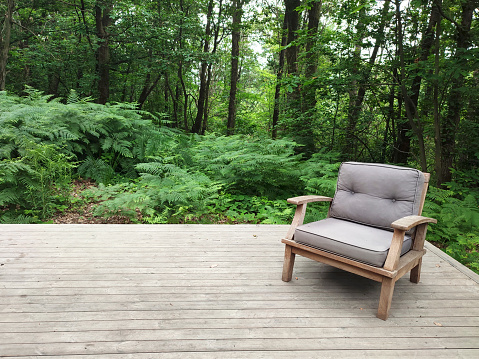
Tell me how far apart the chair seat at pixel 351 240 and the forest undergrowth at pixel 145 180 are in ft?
4.74

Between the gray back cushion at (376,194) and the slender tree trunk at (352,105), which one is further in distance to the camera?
the slender tree trunk at (352,105)

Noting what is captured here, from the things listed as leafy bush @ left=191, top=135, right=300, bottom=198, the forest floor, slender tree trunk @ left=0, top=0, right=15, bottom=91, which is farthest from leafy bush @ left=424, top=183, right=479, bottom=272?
slender tree trunk @ left=0, top=0, right=15, bottom=91

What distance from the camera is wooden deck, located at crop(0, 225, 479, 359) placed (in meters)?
1.50

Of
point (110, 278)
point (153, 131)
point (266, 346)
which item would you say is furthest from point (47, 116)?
point (266, 346)

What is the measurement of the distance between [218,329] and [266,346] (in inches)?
11.3

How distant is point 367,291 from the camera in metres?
2.11

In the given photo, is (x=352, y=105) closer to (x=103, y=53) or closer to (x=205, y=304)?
(x=205, y=304)

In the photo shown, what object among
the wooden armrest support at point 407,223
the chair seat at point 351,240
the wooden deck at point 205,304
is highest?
the wooden armrest support at point 407,223

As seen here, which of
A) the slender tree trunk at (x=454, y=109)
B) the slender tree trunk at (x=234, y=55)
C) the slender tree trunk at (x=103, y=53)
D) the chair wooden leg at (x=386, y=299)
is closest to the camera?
the chair wooden leg at (x=386, y=299)

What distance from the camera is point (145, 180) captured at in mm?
4324

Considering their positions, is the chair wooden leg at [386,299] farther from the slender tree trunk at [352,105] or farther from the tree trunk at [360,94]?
the tree trunk at [360,94]

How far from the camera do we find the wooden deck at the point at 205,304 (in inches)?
59.1

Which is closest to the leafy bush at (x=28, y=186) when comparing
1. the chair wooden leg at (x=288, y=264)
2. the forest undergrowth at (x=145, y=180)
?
the forest undergrowth at (x=145, y=180)

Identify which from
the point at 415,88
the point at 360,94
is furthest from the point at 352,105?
the point at 415,88
